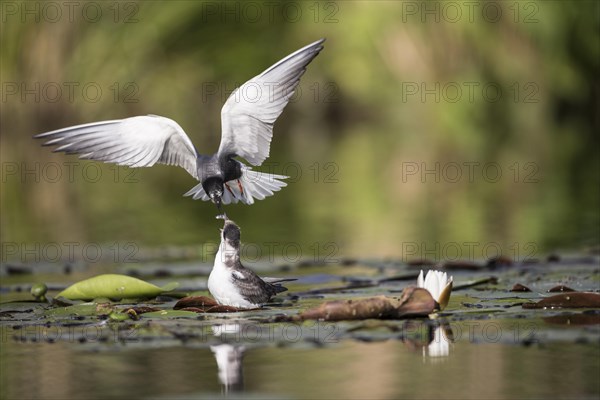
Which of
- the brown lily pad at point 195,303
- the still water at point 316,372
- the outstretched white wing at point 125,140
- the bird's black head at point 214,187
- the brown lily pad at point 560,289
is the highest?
the outstretched white wing at point 125,140

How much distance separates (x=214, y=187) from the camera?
624 cm

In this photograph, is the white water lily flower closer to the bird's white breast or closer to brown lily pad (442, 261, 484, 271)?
the bird's white breast

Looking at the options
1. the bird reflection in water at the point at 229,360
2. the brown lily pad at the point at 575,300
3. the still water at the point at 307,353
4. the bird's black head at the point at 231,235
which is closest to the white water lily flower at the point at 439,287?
Result: the still water at the point at 307,353

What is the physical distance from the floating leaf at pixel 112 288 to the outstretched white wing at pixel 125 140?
607mm

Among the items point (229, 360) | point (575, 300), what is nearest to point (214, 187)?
point (229, 360)

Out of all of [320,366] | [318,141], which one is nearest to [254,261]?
[320,366]

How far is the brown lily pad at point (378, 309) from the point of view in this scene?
544 cm

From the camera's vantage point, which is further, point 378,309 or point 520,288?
point 520,288

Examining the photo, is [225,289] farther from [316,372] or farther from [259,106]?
[316,372]

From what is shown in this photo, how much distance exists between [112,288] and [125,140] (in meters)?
0.76

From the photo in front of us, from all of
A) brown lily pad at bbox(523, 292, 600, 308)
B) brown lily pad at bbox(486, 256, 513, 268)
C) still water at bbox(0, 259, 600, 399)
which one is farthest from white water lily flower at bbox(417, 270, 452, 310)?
brown lily pad at bbox(486, 256, 513, 268)

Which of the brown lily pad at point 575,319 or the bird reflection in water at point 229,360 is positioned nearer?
the bird reflection in water at point 229,360

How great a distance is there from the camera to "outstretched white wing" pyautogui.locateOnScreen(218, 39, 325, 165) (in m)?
6.24

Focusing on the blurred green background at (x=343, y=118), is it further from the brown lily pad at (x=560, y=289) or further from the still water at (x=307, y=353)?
the still water at (x=307, y=353)
